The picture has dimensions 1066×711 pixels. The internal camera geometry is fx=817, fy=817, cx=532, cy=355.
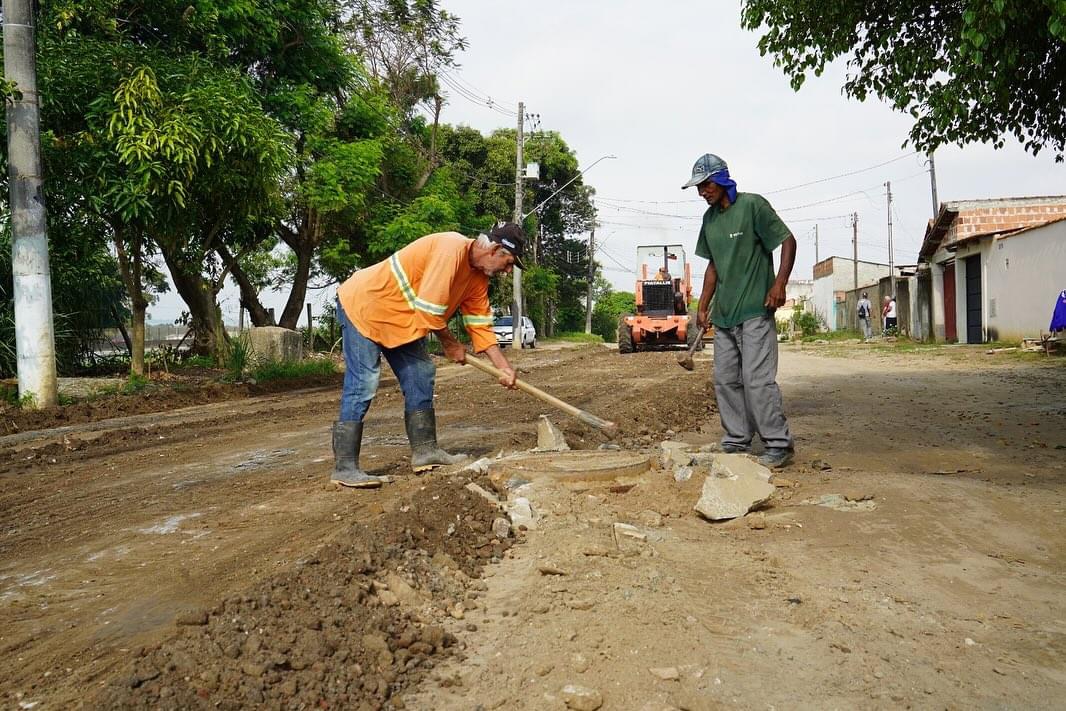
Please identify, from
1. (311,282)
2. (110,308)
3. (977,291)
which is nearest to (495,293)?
(311,282)

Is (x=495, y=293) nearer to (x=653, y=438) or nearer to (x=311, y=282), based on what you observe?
(x=311, y=282)

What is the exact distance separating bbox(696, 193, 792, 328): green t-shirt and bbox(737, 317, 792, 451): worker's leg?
102mm

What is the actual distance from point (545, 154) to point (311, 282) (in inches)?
661

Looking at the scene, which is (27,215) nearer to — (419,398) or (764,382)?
(419,398)

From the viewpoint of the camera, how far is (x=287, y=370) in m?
14.1

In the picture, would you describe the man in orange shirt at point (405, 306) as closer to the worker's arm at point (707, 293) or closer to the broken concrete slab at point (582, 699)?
the worker's arm at point (707, 293)

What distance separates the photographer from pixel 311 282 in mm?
28109

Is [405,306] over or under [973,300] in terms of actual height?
under

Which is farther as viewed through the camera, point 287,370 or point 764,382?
point 287,370

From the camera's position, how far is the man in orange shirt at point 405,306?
4.76m

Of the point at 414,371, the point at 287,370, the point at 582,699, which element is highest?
the point at 414,371

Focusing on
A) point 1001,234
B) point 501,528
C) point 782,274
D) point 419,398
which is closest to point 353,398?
point 419,398

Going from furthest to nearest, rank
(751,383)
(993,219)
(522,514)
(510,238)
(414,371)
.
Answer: (993,219), (414,371), (751,383), (510,238), (522,514)

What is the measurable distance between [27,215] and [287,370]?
5.18 metres
